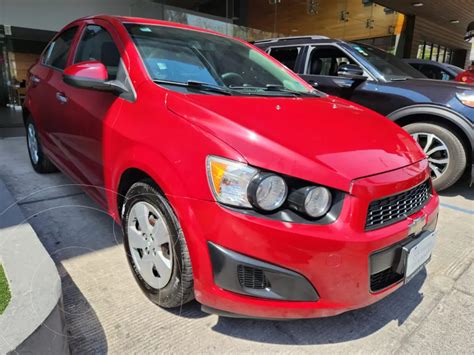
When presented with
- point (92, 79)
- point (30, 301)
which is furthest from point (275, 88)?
point (30, 301)

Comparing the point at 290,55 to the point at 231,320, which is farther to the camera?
the point at 290,55

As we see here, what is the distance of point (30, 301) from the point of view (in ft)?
4.95

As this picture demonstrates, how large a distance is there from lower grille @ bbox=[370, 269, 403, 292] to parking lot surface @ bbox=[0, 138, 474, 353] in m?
0.34

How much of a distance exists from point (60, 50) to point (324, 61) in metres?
3.32

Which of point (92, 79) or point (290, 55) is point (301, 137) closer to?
point (92, 79)

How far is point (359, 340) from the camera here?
6.16ft

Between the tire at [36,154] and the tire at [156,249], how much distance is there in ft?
7.73

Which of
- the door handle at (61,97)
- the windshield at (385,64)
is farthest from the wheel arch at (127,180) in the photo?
the windshield at (385,64)

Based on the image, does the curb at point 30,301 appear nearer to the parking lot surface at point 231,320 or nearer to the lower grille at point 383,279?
the parking lot surface at point 231,320

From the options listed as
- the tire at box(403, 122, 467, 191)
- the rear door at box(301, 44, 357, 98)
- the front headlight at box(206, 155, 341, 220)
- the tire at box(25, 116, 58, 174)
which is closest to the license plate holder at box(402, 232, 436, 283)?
the front headlight at box(206, 155, 341, 220)

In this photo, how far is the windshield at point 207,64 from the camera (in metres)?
2.25

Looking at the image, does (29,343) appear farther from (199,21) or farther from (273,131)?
(199,21)

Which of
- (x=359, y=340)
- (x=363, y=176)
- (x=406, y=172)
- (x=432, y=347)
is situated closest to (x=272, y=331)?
(x=359, y=340)

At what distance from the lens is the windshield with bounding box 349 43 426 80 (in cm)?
453
